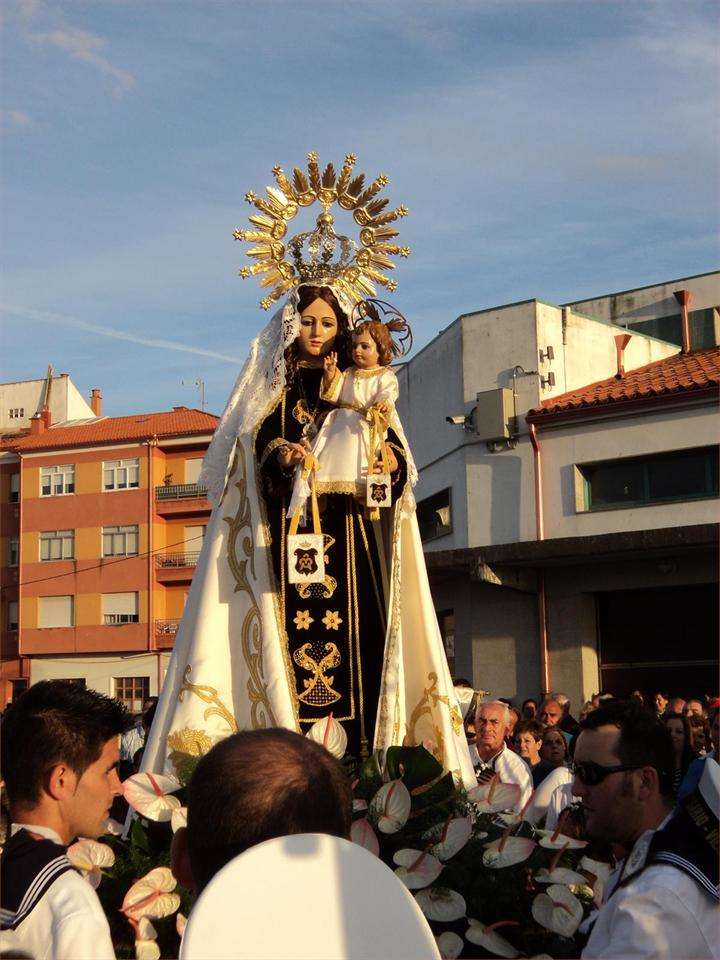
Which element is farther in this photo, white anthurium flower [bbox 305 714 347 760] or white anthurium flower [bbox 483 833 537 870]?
white anthurium flower [bbox 305 714 347 760]

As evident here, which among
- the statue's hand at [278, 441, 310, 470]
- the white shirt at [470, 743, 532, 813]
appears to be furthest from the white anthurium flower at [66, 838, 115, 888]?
the white shirt at [470, 743, 532, 813]

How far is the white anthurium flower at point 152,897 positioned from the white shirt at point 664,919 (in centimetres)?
136

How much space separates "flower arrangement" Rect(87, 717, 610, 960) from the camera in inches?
148

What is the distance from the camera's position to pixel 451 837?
4008 millimetres

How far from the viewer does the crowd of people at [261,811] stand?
198cm

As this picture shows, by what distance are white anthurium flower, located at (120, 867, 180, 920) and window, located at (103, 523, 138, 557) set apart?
4170 centimetres

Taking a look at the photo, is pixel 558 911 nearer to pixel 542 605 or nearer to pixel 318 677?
pixel 318 677

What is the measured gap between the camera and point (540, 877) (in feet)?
12.9

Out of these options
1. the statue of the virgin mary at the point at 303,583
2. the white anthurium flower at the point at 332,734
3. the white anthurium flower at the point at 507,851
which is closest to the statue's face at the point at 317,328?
the statue of the virgin mary at the point at 303,583

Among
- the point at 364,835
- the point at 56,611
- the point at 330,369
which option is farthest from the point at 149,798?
the point at 56,611

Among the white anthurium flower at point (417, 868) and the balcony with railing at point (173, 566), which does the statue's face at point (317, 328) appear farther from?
the balcony with railing at point (173, 566)

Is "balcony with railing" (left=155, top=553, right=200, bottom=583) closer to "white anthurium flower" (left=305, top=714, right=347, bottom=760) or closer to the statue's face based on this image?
the statue's face

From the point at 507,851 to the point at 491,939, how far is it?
0.31m

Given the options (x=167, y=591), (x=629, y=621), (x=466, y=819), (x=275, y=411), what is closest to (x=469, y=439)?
(x=629, y=621)
